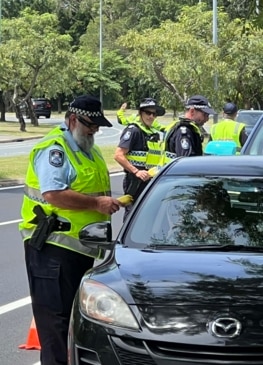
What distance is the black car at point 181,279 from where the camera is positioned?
3.54 m

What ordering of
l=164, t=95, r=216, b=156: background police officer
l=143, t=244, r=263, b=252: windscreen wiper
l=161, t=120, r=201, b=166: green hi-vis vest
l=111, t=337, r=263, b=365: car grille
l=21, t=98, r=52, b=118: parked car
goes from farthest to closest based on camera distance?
l=21, t=98, r=52, b=118: parked car, l=161, t=120, r=201, b=166: green hi-vis vest, l=164, t=95, r=216, b=156: background police officer, l=143, t=244, r=263, b=252: windscreen wiper, l=111, t=337, r=263, b=365: car grille

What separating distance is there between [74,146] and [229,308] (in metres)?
1.73

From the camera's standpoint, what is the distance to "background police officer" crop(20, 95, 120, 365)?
473 cm

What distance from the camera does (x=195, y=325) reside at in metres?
3.56

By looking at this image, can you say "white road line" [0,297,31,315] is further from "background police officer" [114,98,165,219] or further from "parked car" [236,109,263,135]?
"parked car" [236,109,263,135]

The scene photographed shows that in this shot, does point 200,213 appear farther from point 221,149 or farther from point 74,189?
point 221,149

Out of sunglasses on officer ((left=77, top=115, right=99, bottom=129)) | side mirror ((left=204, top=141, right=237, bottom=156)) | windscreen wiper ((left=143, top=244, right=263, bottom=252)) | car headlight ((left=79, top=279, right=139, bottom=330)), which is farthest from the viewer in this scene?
side mirror ((left=204, top=141, right=237, bottom=156))

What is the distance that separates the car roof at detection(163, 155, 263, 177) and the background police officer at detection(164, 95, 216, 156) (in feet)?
7.17

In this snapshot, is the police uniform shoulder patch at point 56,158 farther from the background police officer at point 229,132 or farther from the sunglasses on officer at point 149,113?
the background police officer at point 229,132

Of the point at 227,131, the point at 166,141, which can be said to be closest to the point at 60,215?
the point at 166,141

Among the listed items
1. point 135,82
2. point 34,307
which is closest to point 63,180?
point 34,307

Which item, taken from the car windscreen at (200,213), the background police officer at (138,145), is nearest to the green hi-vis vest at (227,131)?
the background police officer at (138,145)

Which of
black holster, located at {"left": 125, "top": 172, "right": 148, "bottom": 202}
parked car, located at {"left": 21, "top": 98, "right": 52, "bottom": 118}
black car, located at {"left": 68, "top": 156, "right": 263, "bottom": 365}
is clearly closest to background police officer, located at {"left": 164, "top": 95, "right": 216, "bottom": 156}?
black holster, located at {"left": 125, "top": 172, "right": 148, "bottom": 202}

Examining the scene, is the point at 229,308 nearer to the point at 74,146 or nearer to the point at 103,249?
the point at 103,249
